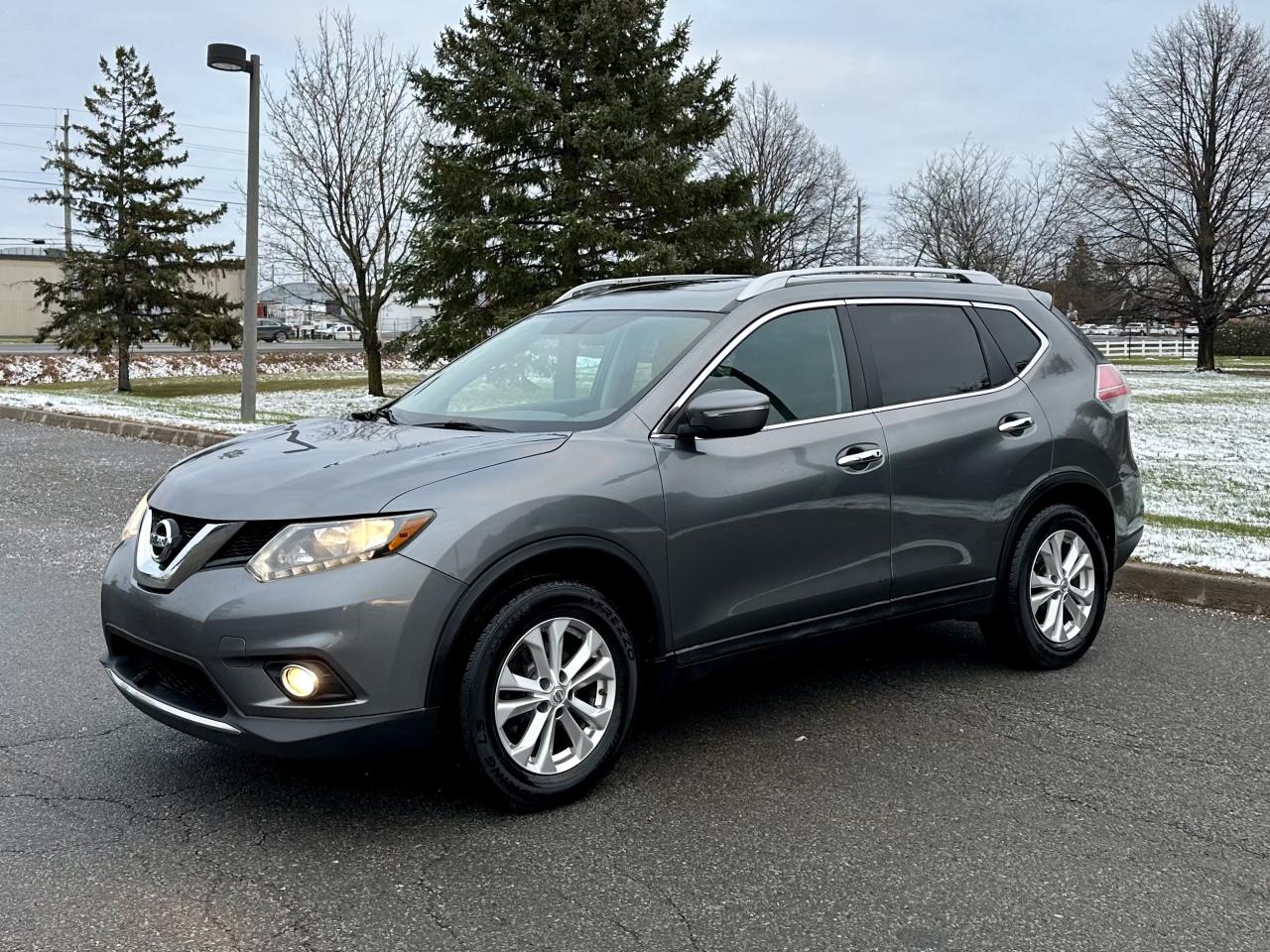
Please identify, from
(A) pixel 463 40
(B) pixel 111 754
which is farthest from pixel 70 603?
(A) pixel 463 40

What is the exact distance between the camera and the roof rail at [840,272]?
14.9ft

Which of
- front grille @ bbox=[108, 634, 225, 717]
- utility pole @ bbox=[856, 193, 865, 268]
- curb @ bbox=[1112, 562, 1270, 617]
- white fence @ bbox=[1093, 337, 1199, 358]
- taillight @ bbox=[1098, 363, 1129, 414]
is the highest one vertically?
utility pole @ bbox=[856, 193, 865, 268]

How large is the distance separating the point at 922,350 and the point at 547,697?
2.33 metres

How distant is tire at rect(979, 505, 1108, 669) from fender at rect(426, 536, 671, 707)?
2.09 m

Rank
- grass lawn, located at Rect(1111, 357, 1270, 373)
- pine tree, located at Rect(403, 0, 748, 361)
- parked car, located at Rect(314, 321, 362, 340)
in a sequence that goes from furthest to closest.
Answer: parked car, located at Rect(314, 321, 362, 340) → grass lawn, located at Rect(1111, 357, 1270, 373) → pine tree, located at Rect(403, 0, 748, 361)

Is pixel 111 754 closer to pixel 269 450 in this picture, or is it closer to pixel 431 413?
pixel 269 450

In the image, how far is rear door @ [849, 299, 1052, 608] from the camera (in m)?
4.67

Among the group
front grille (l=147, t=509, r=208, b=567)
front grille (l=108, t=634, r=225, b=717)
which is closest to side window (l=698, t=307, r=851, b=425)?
front grille (l=147, t=509, r=208, b=567)

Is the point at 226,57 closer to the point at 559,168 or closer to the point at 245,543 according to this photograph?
the point at 559,168

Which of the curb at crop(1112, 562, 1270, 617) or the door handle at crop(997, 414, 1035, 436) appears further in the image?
the curb at crop(1112, 562, 1270, 617)

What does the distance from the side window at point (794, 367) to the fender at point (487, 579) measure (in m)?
0.76

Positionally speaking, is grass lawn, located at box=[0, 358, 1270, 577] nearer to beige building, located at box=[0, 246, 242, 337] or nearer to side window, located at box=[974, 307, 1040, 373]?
side window, located at box=[974, 307, 1040, 373]

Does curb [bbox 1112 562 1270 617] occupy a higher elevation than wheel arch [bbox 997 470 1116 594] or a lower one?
lower

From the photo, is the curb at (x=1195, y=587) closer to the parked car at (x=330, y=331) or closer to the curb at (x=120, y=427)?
the curb at (x=120, y=427)
